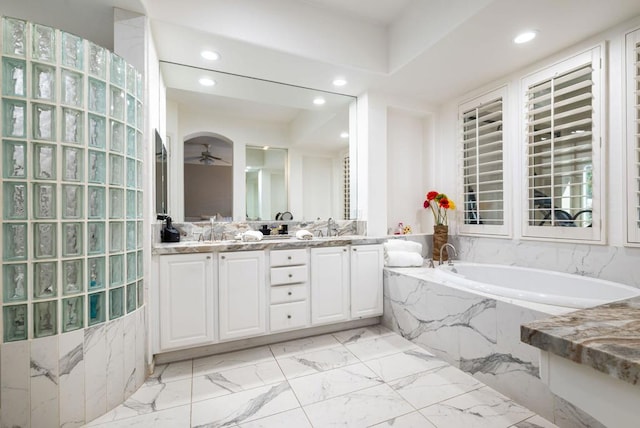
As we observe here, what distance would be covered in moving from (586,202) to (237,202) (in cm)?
291

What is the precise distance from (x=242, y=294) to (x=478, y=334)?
1712 millimetres

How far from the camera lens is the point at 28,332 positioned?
1.46 meters

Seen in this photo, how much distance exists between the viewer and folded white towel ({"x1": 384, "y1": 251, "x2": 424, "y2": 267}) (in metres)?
2.89

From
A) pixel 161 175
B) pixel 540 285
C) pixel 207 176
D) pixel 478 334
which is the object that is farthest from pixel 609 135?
pixel 161 175

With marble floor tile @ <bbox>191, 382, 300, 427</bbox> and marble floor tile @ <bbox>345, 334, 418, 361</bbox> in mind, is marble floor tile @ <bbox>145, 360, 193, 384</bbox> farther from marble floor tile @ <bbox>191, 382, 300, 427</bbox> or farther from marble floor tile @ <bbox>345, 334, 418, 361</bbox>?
marble floor tile @ <bbox>345, 334, 418, 361</bbox>

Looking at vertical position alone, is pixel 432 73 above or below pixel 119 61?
above

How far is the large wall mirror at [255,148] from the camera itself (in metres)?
2.73

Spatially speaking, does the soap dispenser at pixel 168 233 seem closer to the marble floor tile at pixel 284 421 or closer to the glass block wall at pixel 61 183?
the glass block wall at pixel 61 183

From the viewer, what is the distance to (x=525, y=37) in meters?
2.22

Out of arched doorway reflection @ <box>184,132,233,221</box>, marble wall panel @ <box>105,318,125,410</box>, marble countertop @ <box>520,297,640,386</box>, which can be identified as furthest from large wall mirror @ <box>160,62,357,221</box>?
marble countertop @ <box>520,297,640,386</box>

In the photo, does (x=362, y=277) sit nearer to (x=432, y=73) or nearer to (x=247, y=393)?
(x=247, y=393)

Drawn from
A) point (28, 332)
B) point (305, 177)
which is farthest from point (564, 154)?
point (28, 332)

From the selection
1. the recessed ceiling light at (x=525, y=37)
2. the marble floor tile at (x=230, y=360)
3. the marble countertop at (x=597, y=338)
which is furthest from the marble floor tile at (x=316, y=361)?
the recessed ceiling light at (x=525, y=37)

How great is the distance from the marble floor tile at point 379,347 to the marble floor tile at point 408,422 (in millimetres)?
671
